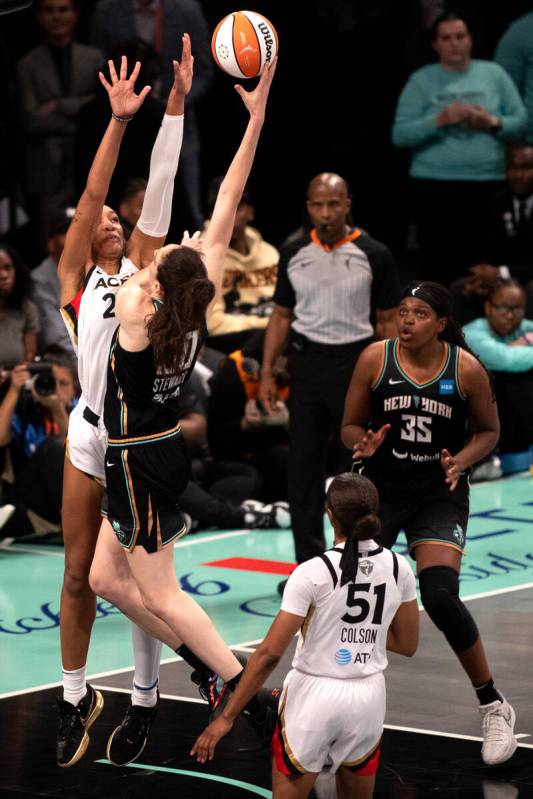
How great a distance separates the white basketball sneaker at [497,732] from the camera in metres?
5.90

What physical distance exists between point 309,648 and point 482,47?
9.51 m

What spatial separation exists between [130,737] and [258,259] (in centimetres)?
627

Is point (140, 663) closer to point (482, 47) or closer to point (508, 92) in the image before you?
point (508, 92)

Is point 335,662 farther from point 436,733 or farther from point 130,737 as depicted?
point 436,733

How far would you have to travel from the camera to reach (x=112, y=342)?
5691 millimetres

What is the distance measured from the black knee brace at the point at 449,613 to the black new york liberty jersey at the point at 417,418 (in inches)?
22.8

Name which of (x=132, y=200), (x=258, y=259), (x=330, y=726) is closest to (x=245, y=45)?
(x=330, y=726)

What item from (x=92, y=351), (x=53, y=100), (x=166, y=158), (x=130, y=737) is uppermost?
(x=53, y=100)

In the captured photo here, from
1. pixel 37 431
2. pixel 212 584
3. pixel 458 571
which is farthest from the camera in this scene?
pixel 37 431

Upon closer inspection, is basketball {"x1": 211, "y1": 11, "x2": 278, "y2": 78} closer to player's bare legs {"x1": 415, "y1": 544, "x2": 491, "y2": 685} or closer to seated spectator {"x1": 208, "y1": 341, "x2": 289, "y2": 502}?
player's bare legs {"x1": 415, "y1": 544, "x2": 491, "y2": 685}

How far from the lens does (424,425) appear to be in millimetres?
6438

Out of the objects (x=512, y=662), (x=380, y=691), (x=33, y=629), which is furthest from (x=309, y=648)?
(x=33, y=629)

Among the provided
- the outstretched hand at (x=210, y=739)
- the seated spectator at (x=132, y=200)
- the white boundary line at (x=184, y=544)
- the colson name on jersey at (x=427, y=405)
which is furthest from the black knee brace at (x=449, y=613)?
the seated spectator at (x=132, y=200)

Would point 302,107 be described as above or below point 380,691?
above
